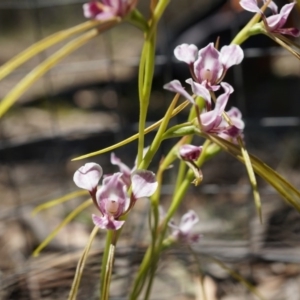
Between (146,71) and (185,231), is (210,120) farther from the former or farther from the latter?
(185,231)

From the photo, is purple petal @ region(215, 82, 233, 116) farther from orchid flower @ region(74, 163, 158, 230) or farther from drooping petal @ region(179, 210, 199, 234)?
drooping petal @ region(179, 210, 199, 234)

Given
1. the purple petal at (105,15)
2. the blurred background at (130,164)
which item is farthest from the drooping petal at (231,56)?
the blurred background at (130,164)

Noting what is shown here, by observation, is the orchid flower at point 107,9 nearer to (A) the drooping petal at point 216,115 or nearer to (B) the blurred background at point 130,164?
(A) the drooping petal at point 216,115

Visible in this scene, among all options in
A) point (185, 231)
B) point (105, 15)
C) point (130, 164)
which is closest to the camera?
point (105, 15)

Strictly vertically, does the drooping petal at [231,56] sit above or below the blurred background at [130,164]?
above

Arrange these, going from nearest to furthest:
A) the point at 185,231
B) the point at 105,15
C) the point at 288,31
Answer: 1. the point at 105,15
2. the point at 288,31
3. the point at 185,231

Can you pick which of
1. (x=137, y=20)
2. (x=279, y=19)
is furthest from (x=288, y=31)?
(x=137, y=20)

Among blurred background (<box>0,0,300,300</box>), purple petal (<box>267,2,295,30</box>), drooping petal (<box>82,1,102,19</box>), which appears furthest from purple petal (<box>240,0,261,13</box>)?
blurred background (<box>0,0,300,300</box>)

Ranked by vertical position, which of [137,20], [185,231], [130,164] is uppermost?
[137,20]
